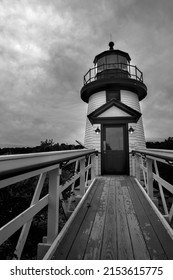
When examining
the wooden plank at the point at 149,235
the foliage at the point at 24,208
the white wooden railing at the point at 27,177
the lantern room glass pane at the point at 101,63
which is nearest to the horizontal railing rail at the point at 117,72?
the lantern room glass pane at the point at 101,63

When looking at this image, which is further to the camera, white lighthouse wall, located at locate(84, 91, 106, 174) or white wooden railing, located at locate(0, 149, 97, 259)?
white lighthouse wall, located at locate(84, 91, 106, 174)

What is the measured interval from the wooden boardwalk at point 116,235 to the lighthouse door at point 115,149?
4.49 meters

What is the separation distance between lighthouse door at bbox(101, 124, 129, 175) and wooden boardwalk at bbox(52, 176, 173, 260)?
449 cm

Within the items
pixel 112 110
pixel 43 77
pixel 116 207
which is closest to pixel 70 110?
pixel 43 77

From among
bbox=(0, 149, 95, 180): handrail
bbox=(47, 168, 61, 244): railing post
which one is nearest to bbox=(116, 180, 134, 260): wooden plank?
bbox=(47, 168, 61, 244): railing post

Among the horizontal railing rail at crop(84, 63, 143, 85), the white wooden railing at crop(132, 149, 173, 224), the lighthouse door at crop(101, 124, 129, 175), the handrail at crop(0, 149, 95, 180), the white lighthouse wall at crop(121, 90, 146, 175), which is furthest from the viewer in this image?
the horizontal railing rail at crop(84, 63, 143, 85)

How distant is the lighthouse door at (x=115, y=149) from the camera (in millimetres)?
8047

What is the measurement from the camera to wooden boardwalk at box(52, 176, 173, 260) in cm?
177

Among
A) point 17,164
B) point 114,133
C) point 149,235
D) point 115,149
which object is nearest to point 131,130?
point 114,133

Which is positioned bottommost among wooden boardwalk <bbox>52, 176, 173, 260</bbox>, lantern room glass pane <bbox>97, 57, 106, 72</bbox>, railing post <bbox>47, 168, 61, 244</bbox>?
wooden boardwalk <bbox>52, 176, 173, 260</bbox>

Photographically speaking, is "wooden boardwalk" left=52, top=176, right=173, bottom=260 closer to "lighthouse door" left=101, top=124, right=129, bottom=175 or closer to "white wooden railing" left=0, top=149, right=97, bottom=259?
"white wooden railing" left=0, top=149, right=97, bottom=259

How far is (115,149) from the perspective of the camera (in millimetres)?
8219

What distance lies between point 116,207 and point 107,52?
1094 cm

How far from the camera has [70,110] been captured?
35.0 meters
